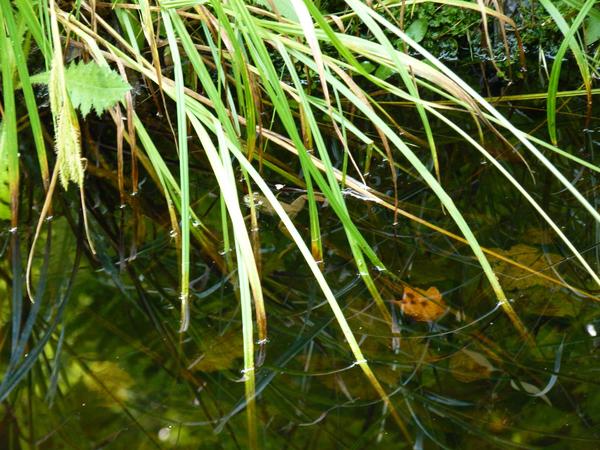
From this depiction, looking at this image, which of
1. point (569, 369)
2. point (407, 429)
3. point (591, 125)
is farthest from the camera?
point (591, 125)

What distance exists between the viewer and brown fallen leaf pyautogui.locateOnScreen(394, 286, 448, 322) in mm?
1523

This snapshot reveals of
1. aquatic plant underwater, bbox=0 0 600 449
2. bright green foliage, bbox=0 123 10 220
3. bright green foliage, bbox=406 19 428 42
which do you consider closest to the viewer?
aquatic plant underwater, bbox=0 0 600 449

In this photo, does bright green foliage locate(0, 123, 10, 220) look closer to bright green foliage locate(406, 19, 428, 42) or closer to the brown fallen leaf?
the brown fallen leaf

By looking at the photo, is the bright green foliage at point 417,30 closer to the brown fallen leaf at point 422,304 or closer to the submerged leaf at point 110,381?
the brown fallen leaf at point 422,304

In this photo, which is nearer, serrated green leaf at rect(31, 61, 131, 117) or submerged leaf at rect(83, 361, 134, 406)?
submerged leaf at rect(83, 361, 134, 406)

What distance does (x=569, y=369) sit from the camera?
1362mm

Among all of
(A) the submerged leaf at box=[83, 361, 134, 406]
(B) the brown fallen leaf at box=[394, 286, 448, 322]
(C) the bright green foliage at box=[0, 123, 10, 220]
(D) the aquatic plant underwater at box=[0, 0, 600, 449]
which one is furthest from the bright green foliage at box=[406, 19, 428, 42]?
(A) the submerged leaf at box=[83, 361, 134, 406]

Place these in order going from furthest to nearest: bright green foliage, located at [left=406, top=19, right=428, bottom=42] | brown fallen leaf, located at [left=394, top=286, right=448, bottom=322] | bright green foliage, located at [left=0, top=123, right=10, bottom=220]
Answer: bright green foliage, located at [left=406, top=19, right=428, bottom=42] → bright green foliage, located at [left=0, top=123, right=10, bottom=220] → brown fallen leaf, located at [left=394, top=286, right=448, bottom=322]

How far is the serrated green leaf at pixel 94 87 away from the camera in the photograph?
1.58 meters

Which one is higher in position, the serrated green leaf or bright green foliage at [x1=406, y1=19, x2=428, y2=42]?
Answer: the serrated green leaf

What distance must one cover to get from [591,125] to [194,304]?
1.38 metres

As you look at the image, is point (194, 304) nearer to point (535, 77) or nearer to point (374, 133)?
point (374, 133)

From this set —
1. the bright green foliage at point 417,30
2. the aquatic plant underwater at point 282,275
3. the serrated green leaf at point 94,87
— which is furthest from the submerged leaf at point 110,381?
the bright green foliage at point 417,30

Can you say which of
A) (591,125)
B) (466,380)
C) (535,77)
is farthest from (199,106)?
(535,77)
